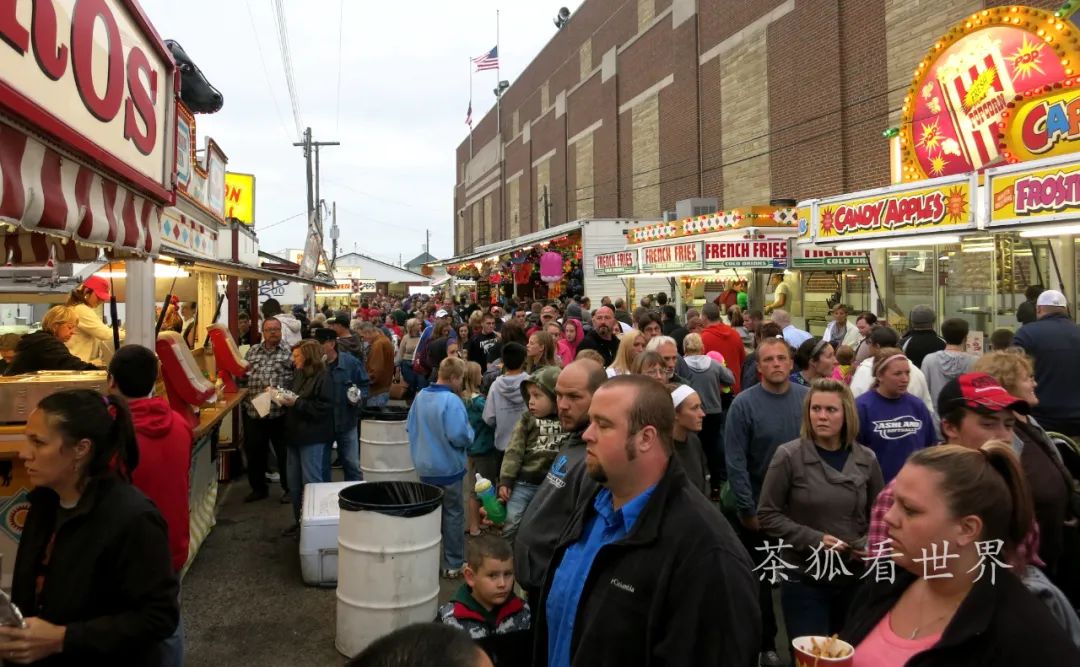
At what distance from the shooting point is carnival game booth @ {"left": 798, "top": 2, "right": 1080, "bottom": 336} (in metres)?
8.46

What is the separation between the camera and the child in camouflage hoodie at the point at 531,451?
4.96 metres

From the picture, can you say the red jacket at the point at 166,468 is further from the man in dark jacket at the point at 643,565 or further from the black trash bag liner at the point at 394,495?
the man in dark jacket at the point at 643,565

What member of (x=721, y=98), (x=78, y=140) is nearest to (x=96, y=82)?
(x=78, y=140)

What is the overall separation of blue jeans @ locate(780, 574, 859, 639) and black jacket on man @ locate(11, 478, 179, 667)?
2.97m

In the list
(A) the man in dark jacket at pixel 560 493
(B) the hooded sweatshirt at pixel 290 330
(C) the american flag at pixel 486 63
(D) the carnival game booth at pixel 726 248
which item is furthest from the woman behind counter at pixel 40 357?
(C) the american flag at pixel 486 63

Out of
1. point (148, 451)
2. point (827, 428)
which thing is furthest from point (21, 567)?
point (827, 428)

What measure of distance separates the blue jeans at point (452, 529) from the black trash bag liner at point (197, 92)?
17.7 ft

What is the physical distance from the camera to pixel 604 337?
10.3 m

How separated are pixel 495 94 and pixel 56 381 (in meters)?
63.9

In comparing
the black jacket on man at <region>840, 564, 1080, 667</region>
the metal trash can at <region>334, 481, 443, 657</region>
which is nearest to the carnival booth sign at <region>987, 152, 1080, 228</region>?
the metal trash can at <region>334, 481, 443, 657</region>

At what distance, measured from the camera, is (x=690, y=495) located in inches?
86.7

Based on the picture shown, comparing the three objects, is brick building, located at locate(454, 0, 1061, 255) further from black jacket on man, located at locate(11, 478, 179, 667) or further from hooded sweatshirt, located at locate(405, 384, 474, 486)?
black jacket on man, located at locate(11, 478, 179, 667)

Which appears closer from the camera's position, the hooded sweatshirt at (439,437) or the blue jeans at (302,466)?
the hooded sweatshirt at (439,437)

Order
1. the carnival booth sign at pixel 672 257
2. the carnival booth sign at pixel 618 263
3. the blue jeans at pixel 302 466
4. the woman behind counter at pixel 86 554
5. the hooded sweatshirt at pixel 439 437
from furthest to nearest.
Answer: the carnival booth sign at pixel 618 263
the carnival booth sign at pixel 672 257
the blue jeans at pixel 302 466
the hooded sweatshirt at pixel 439 437
the woman behind counter at pixel 86 554
